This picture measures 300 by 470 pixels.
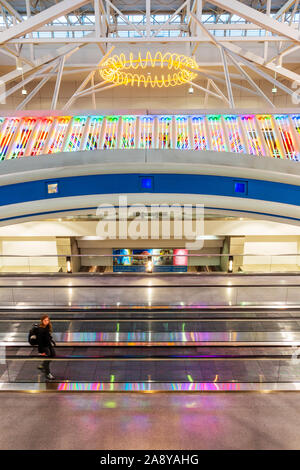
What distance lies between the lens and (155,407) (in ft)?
16.0

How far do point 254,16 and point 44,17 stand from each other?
4.75 metres

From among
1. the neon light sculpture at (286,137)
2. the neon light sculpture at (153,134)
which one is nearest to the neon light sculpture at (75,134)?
the neon light sculpture at (153,134)

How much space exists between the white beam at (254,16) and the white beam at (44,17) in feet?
10.3

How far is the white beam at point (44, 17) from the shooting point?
7.36m

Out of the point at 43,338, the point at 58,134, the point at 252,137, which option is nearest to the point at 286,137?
the point at 252,137

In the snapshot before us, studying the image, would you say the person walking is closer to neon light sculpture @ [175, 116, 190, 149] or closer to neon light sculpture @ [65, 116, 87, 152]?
neon light sculpture @ [65, 116, 87, 152]

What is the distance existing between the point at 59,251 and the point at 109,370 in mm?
10267

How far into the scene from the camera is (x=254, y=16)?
7348 millimetres

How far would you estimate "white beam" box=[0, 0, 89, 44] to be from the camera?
7359 mm

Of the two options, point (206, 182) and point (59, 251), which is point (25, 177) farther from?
point (59, 251)

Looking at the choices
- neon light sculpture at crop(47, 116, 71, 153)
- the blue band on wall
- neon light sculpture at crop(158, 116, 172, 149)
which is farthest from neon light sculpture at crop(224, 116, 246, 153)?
neon light sculpture at crop(47, 116, 71, 153)

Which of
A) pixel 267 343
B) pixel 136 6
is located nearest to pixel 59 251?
pixel 267 343

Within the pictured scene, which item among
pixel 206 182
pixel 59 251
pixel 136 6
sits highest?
pixel 136 6

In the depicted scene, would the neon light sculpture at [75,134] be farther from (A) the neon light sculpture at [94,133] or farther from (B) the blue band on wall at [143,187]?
(B) the blue band on wall at [143,187]
